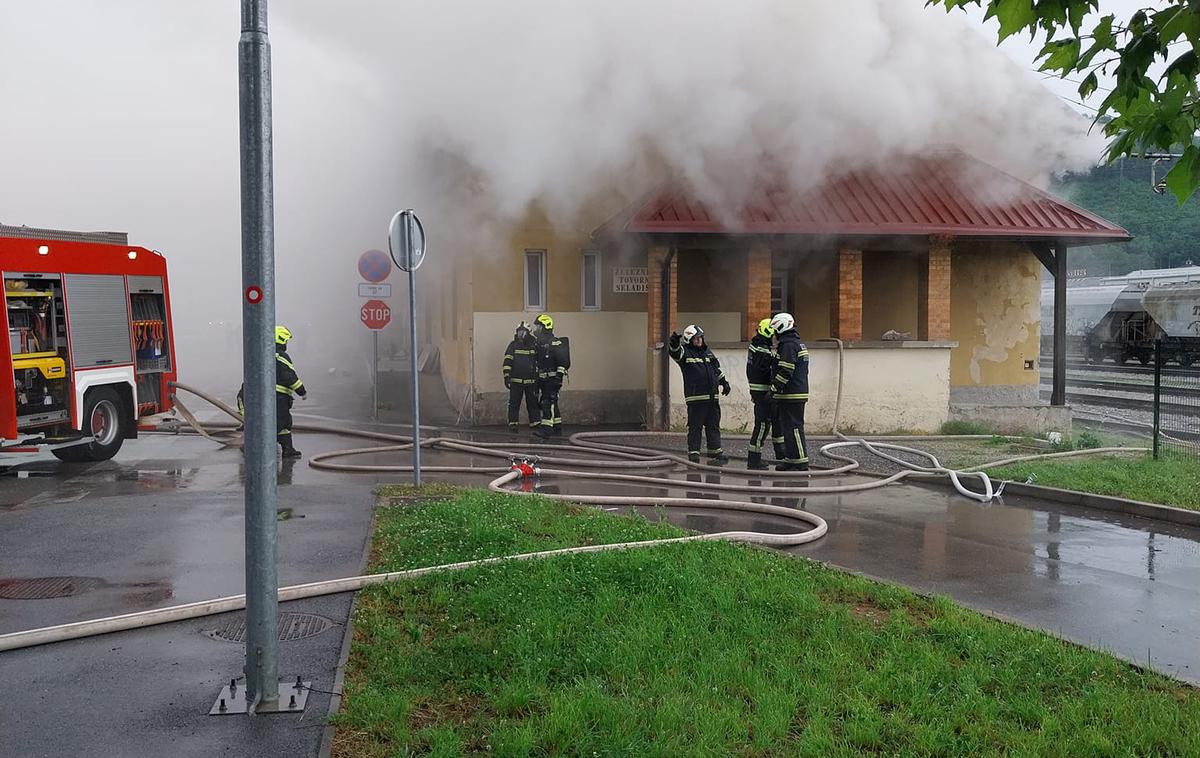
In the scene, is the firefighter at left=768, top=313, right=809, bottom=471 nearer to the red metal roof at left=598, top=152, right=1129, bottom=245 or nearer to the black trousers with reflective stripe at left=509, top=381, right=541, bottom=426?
the red metal roof at left=598, top=152, right=1129, bottom=245

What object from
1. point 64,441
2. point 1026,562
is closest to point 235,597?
point 1026,562

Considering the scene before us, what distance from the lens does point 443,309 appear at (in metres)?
21.6

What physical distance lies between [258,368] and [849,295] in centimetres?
1184

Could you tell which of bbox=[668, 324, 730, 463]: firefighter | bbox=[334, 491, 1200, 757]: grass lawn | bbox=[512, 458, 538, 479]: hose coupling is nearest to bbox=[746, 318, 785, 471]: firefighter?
bbox=[668, 324, 730, 463]: firefighter

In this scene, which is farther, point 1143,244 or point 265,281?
point 1143,244

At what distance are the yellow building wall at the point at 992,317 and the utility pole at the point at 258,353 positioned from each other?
14.1 m

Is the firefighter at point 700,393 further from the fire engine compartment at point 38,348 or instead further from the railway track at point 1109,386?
the railway track at point 1109,386

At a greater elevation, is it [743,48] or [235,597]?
[743,48]

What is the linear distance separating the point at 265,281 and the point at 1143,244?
53133 mm

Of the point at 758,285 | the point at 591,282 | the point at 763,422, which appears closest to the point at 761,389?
the point at 763,422

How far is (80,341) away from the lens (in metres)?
11.6

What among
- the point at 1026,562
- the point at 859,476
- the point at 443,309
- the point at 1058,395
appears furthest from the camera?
the point at 443,309

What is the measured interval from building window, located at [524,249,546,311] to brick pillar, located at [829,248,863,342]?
176 inches

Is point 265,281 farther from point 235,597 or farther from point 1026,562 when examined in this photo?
point 1026,562
